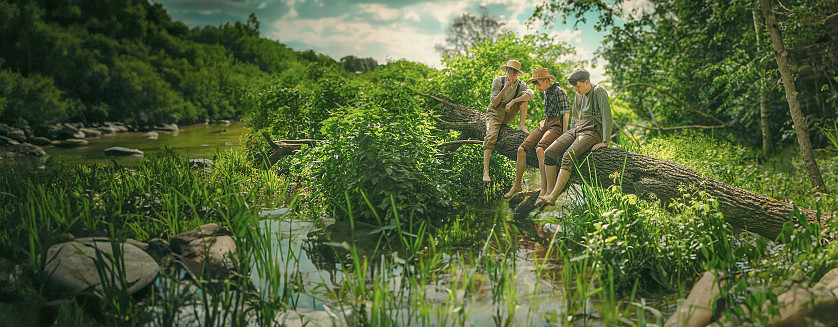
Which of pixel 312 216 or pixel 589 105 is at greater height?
pixel 589 105

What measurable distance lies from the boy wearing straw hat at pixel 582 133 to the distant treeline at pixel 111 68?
6.88 meters

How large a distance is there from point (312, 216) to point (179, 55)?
1291 inches

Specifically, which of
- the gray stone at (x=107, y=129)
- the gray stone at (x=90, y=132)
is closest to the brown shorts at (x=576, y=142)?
the gray stone at (x=90, y=132)

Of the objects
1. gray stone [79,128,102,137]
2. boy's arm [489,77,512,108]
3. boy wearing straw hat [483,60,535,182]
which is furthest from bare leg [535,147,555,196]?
gray stone [79,128,102,137]

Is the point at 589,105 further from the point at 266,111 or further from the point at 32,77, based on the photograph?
the point at 32,77

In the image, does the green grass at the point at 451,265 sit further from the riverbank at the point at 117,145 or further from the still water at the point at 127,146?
the riverbank at the point at 117,145

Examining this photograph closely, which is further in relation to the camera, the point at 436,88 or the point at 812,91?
the point at 812,91

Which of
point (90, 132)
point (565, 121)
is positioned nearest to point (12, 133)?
point (90, 132)

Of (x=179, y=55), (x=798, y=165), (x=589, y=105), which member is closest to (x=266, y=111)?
(x=589, y=105)

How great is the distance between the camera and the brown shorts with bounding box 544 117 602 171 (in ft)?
18.6

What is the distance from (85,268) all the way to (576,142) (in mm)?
5037

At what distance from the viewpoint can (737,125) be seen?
1265 cm

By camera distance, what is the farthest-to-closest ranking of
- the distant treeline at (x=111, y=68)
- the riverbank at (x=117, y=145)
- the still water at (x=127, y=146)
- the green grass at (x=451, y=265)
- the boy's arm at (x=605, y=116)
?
the distant treeline at (x=111, y=68) → the riverbank at (x=117, y=145) → the still water at (x=127, y=146) → the boy's arm at (x=605, y=116) → the green grass at (x=451, y=265)

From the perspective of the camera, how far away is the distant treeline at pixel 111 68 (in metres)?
17.1
